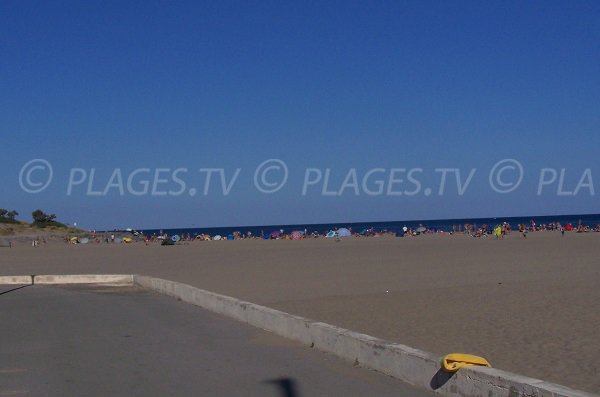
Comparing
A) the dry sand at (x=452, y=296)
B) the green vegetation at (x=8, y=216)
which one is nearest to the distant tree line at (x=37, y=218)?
the green vegetation at (x=8, y=216)

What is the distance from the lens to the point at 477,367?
641cm

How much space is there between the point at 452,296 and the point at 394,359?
24.7 ft

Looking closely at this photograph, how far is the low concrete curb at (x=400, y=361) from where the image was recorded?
579cm

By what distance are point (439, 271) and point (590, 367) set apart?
1496cm

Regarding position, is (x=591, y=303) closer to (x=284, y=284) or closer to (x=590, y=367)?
(x=590, y=367)

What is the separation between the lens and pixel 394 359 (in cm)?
757

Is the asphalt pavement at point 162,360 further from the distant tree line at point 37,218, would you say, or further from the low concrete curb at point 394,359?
the distant tree line at point 37,218

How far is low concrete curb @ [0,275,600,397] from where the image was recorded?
5.82 m

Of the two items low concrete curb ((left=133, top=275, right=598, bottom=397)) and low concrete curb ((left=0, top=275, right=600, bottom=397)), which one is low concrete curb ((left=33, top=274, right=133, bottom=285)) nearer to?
low concrete curb ((left=0, top=275, right=600, bottom=397))

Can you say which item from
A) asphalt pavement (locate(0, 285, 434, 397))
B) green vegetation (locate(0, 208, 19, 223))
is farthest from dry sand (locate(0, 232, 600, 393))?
green vegetation (locate(0, 208, 19, 223))

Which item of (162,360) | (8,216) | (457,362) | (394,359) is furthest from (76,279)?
(8,216)

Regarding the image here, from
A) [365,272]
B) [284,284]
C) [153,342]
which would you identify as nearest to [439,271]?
[365,272]

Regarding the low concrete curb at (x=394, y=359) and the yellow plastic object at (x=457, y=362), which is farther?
the yellow plastic object at (x=457, y=362)

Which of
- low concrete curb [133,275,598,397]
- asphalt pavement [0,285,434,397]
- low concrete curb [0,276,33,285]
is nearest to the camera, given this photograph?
low concrete curb [133,275,598,397]
